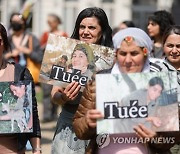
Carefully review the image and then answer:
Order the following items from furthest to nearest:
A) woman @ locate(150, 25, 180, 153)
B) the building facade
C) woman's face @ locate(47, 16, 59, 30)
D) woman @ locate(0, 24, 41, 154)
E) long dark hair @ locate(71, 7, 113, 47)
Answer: the building facade, woman's face @ locate(47, 16, 59, 30), woman @ locate(150, 25, 180, 153), long dark hair @ locate(71, 7, 113, 47), woman @ locate(0, 24, 41, 154)

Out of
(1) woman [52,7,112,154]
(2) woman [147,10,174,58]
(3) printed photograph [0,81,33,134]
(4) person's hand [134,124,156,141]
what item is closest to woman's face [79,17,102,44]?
(1) woman [52,7,112,154]

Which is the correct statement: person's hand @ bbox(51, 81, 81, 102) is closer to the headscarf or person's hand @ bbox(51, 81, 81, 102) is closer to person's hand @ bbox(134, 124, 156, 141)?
the headscarf

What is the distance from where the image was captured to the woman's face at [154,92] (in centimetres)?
376

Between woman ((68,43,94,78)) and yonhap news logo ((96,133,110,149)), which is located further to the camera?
woman ((68,43,94,78))

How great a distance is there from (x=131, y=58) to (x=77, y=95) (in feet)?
3.30

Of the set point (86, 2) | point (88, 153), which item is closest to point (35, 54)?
point (88, 153)

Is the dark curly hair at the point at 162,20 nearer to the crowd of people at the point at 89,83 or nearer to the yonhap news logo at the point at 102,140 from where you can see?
the crowd of people at the point at 89,83

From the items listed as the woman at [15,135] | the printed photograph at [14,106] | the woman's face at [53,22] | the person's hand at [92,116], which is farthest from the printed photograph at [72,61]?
the woman's face at [53,22]

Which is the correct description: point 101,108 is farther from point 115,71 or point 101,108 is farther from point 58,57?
point 58,57

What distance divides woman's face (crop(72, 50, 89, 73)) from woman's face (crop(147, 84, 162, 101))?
1008mm

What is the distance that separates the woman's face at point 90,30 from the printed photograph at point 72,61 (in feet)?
0.67

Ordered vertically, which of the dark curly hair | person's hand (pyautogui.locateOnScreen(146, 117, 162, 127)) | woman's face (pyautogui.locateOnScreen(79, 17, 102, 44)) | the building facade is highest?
woman's face (pyautogui.locateOnScreen(79, 17, 102, 44))

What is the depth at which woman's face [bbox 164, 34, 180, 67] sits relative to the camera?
539 cm

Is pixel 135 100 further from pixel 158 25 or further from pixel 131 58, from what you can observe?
pixel 158 25
